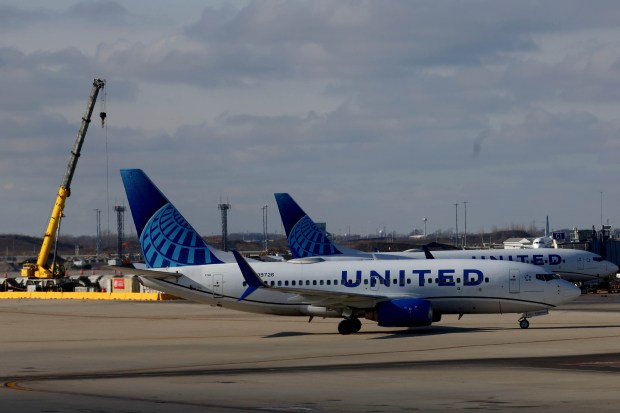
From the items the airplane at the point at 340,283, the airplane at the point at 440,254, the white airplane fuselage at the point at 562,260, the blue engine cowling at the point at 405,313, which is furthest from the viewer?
the white airplane fuselage at the point at 562,260

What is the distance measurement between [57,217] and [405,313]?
74.1 m

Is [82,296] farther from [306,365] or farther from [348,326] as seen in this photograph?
[306,365]

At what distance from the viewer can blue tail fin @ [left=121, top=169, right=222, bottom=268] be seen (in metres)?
58.8

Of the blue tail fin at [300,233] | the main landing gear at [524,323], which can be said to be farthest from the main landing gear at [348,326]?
the blue tail fin at [300,233]

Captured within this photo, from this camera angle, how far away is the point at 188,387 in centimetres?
3369

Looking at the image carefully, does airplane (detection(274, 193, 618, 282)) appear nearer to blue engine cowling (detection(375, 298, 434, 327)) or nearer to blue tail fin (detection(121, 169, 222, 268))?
blue tail fin (detection(121, 169, 222, 268))

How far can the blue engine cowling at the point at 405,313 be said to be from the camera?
54.8 meters

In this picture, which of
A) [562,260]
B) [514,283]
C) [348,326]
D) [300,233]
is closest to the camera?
[514,283]

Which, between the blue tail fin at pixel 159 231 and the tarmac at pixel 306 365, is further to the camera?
the blue tail fin at pixel 159 231

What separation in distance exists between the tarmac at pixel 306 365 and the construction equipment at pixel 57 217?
48751mm

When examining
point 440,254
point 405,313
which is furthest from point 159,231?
point 440,254

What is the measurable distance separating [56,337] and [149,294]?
138ft

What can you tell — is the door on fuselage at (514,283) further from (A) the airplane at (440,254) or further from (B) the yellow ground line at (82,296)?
(B) the yellow ground line at (82,296)

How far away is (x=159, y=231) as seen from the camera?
5897 centimetres
